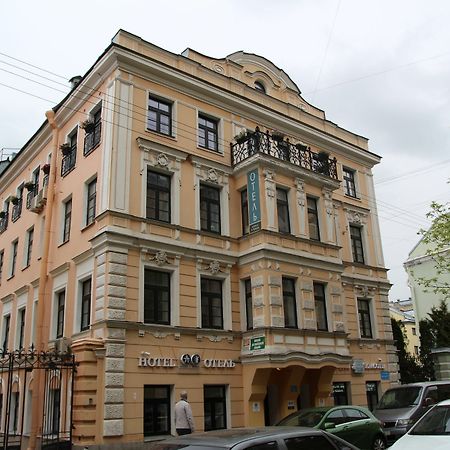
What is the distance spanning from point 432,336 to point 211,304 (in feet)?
53.3

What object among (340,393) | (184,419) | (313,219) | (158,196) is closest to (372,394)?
(340,393)

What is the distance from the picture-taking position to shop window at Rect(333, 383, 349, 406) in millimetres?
22812

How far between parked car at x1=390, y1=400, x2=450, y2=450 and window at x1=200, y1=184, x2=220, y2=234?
39.3 ft

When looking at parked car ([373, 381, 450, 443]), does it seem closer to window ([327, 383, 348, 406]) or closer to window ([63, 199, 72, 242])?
window ([327, 383, 348, 406])

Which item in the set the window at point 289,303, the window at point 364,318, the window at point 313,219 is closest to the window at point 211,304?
the window at point 289,303

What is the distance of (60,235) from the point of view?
22.0 meters

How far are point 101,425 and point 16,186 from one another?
1743 centimetres

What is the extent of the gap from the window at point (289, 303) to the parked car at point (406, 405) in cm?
427

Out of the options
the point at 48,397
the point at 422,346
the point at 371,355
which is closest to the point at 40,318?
the point at 48,397

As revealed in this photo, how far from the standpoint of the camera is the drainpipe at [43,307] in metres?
18.2

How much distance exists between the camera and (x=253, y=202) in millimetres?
21047

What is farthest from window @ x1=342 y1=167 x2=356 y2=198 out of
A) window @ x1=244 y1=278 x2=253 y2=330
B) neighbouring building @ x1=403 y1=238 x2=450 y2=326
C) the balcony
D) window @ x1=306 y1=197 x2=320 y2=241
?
neighbouring building @ x1=403 y1=238 x2=450 y2=326

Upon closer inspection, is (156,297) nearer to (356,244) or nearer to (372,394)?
(372,394)

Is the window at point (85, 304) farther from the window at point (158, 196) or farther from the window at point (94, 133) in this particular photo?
the window at point (94, 133)
